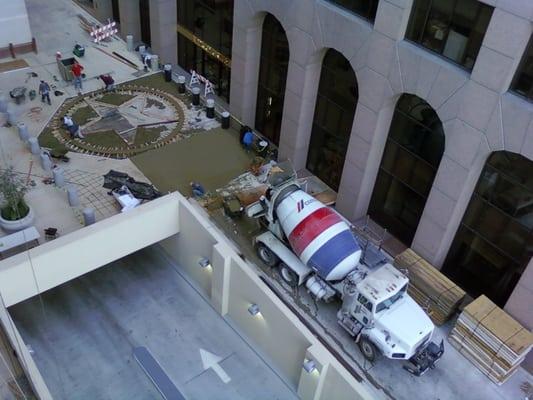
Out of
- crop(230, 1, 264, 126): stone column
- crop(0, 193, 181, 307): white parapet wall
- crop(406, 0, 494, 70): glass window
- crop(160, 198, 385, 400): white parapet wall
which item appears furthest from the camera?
crop(230, 1, 264, 126): stone column

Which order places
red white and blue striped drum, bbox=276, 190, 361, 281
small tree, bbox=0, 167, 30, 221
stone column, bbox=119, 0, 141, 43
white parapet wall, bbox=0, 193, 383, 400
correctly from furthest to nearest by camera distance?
stone column, bbox=119, 0, 141, 43 → small tree, bbox=0, 167, 30, 221 → red white and blue striped drum, bbox=276, 190, 361, 281 → white parapet wall, bbox=0, 193, 383, 400

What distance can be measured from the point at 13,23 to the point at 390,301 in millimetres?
30010

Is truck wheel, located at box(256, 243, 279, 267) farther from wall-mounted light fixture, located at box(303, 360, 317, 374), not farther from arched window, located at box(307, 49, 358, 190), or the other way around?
wall-mounted light fixture, located at box(303, 360, 317, 374)

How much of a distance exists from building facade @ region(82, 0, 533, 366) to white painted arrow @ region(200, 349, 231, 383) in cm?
985

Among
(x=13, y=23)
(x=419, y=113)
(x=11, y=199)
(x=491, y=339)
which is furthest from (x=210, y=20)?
(x=491, y=339)

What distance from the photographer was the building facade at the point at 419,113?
20.9 meters

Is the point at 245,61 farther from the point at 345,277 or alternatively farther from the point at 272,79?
the point at 345,277

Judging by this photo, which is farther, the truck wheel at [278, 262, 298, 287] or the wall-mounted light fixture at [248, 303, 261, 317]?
the truck wheel at [278, 262, 298, 287]

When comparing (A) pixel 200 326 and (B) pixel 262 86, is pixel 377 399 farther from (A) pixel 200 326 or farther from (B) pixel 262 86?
(B) pixel 262 86

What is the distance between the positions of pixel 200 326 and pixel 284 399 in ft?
15.7

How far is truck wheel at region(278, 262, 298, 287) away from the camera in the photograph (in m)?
25.5

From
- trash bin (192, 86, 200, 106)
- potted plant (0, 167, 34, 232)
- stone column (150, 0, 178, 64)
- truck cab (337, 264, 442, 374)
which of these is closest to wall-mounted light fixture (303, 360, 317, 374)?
truck cab (337, 264, 442, 374)

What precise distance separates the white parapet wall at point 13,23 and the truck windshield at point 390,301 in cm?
2964

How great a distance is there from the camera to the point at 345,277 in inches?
933
